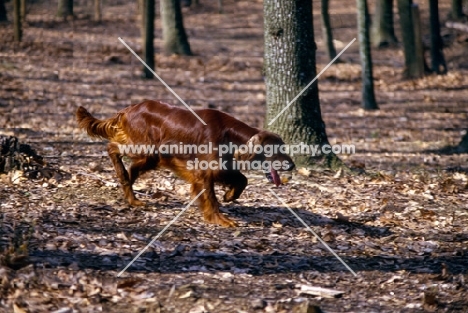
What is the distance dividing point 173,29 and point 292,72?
13907mm

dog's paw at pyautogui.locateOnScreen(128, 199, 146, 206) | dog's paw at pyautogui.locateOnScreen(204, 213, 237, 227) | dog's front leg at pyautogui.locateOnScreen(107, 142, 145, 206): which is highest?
dog's front leg at pyautogui.locateOnScreen(107, 142, 145, 206)

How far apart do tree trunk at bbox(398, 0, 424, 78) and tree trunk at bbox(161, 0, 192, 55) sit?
6.58 meters

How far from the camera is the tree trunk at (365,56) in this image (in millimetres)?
15281

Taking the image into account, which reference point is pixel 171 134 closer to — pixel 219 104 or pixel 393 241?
pixel 393 241

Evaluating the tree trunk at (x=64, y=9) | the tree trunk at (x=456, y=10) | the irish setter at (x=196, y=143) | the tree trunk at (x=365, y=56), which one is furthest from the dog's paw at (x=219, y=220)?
the tree trunk at (x=64, y=9)

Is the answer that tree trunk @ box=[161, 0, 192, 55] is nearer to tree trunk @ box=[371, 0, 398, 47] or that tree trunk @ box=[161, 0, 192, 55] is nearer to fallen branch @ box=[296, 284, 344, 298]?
tree trunk @ box=[371, 0, 398, 47]

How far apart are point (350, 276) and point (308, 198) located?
7.65 feet

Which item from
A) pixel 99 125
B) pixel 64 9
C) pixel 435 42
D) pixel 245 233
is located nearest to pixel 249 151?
pixel 245 233

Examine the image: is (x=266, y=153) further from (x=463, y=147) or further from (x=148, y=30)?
(x=148, y=30)

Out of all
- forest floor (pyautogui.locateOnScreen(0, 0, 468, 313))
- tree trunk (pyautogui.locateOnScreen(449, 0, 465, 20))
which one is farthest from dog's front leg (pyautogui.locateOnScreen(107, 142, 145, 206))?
tree trunk (pyautogui.locateOnScreen(449, 0, 465, 20))

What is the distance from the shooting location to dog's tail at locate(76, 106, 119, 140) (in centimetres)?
822

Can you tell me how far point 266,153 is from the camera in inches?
296

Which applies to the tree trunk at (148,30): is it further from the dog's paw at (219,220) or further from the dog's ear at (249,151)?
the dog's paw at (219,220)

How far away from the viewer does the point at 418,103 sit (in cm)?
1859
